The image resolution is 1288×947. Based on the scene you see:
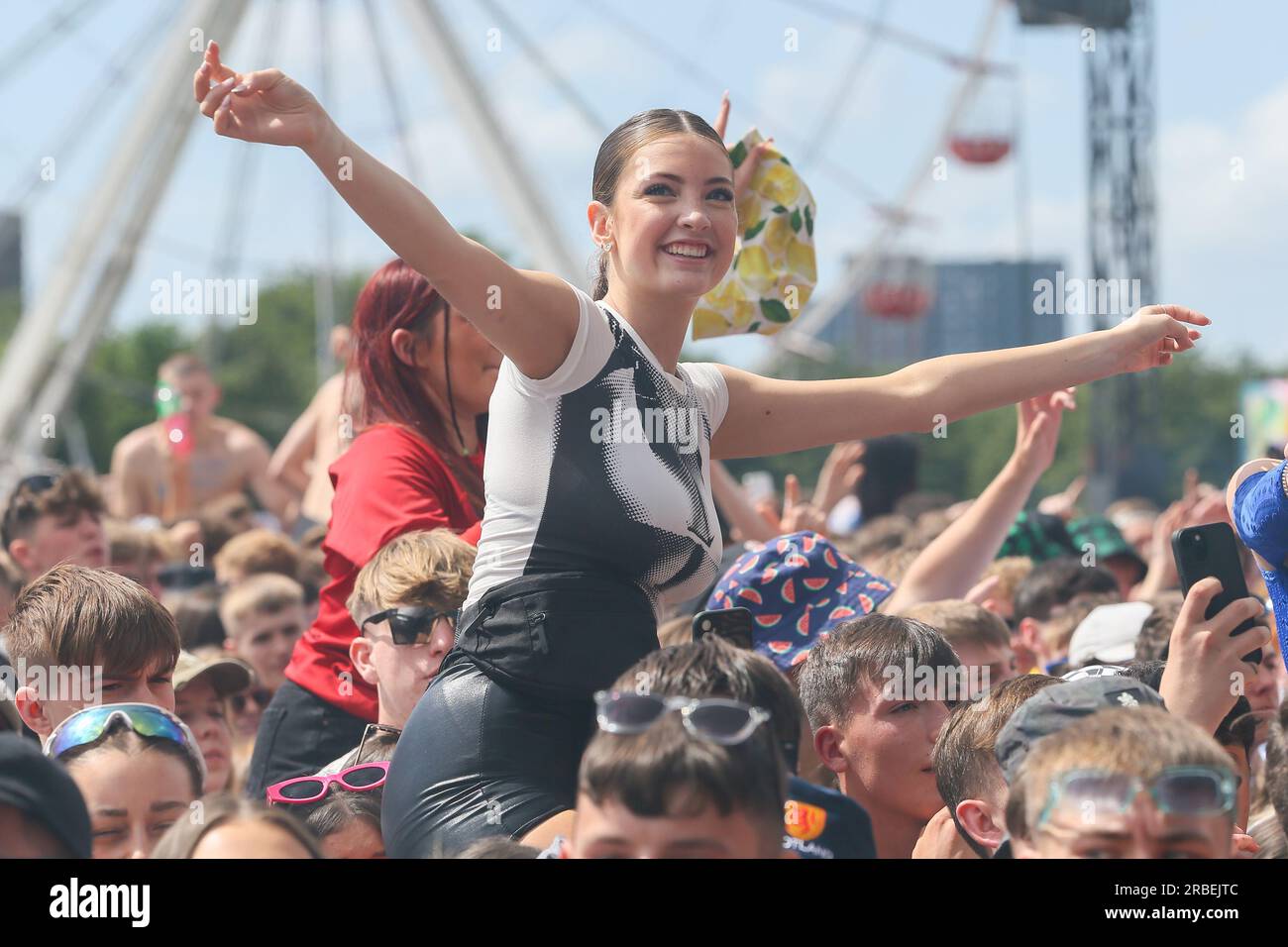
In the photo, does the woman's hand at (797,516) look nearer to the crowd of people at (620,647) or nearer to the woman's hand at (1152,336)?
the crowd of people at (620,647)

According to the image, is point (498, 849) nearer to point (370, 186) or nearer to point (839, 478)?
point (370, 186)

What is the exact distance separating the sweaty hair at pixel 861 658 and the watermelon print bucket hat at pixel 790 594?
45 centimetres

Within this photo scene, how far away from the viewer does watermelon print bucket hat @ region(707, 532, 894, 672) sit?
3330 millimetres

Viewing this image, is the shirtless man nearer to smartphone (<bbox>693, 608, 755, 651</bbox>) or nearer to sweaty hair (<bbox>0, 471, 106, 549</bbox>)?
sweaty hair (<bbox>0, 471, 106, 549</bbox>)

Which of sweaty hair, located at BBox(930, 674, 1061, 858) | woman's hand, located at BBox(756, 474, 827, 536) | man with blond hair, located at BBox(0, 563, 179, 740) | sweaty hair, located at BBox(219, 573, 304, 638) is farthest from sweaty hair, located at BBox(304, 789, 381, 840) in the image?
sweaty hair, located at BBox(219, 573, 304, 638)

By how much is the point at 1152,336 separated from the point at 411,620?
1.27m

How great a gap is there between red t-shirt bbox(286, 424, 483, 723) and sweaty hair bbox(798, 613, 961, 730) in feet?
2.08

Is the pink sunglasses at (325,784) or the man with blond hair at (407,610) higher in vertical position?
the man with blond hair at (407,610)

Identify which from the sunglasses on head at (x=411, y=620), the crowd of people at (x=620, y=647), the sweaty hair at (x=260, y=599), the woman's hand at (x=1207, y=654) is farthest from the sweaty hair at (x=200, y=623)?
the woman's hand at (x=1207, y=654)

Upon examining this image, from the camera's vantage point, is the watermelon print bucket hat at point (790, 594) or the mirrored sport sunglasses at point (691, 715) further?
the watermelon print bucket hat at point (790, 594)

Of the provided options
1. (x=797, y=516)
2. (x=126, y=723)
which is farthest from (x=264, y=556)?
(x=126, y=723)

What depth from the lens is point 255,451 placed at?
315 inches

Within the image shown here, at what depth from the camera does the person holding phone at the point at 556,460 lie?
2086 mm

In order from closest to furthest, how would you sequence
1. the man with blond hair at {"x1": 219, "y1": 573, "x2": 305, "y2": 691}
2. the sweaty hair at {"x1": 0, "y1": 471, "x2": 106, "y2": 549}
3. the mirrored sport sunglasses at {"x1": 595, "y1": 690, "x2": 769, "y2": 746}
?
the mirrored sport sunglasses at {"x1": 595, "y1": 690, "x2": 769, "y2": 746} → the man with blond hair at {"x1": 219, "y1": 573, "x2": 305, "y2": 691} → the sweaty hair at {"x1": 0, "y1": 471, "x2": 106, "y2": 549}
